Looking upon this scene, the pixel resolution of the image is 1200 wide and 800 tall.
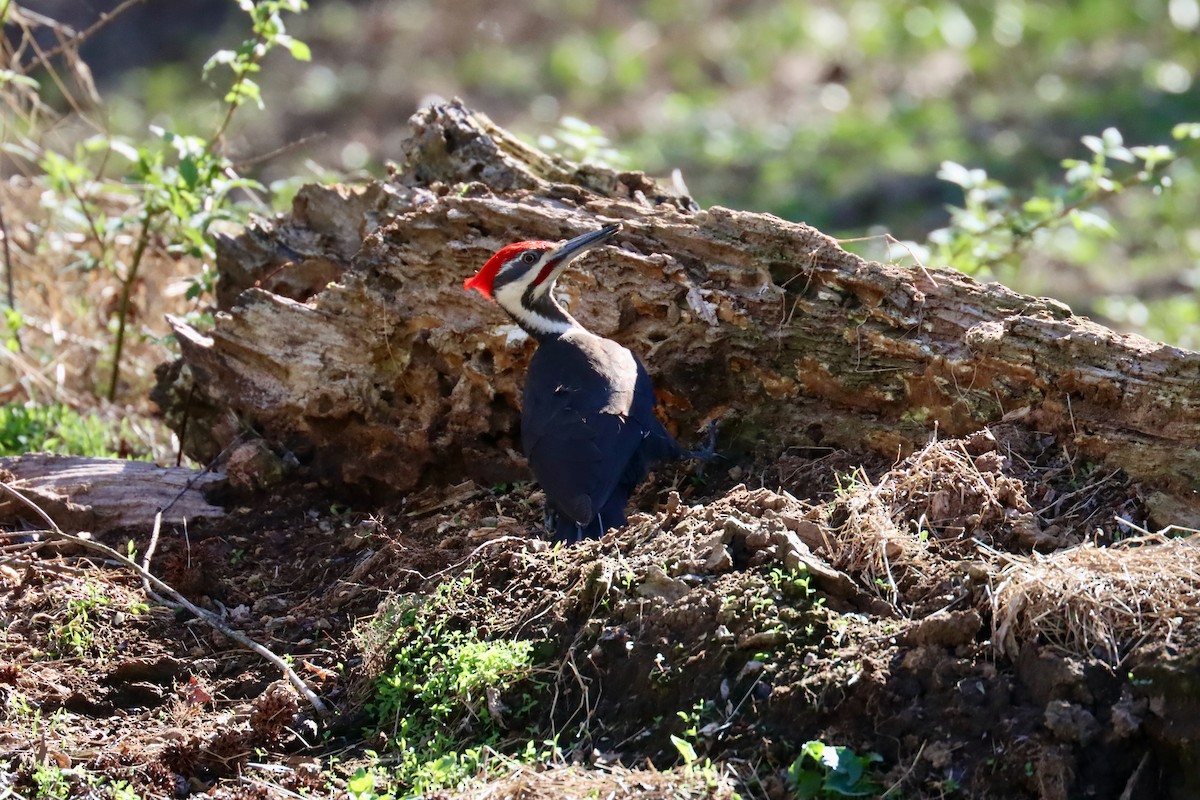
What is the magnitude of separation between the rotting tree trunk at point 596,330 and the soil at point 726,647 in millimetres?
252

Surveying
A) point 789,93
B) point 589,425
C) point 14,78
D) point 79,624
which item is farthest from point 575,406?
point 789,93

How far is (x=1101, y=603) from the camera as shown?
309 centimetres

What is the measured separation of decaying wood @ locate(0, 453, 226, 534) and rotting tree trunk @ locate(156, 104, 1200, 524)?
0.35 metres

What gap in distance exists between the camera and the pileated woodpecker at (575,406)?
177 inches

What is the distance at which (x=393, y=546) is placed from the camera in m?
4.45

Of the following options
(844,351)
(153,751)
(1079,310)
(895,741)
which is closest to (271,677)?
(153,751)

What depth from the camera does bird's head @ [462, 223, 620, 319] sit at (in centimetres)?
480

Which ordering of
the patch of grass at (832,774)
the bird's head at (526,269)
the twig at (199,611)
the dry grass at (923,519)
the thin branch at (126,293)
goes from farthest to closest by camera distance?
the thin branch at (126,293) < the bird's head at (526,269) < the twig at (199,611) < the dry grass at (923,519) < the patch of grass at (832,774)

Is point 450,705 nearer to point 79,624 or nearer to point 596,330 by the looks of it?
point 79,624

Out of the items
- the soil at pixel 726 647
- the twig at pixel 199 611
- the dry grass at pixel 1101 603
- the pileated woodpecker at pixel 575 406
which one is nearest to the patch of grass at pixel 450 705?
the soil at pixel 726 647

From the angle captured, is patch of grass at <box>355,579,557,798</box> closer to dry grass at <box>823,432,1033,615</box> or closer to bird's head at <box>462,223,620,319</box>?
dry grass at <box>823,432,1033,615</box>

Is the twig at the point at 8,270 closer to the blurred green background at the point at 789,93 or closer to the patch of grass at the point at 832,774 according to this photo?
the blurred green background at the point at 789,93

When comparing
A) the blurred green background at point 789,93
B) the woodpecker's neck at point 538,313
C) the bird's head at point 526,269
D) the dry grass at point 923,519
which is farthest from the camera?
the blurred green background at point 789,93

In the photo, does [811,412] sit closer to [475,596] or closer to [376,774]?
[475,596]
